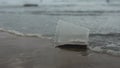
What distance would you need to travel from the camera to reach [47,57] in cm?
685

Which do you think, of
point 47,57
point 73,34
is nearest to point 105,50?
point 73,34

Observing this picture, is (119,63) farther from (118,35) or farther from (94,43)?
(118,35)

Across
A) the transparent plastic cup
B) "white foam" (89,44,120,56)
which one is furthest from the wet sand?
the transparent plastic cup

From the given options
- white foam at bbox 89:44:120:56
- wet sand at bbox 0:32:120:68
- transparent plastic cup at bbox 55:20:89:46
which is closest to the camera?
wet sand at bbox 0:32:120:68

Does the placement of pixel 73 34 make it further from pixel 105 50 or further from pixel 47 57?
pixel 47 57

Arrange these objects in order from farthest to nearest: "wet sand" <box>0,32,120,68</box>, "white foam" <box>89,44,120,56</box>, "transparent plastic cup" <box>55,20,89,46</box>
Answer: "transparent plastic cup" <box>55,20,89,46</box> → "white foam" <box>89,44,120,56</box> → "wet sand" <box>0,32,120,68</box>

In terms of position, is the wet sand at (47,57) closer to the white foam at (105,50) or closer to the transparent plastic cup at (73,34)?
the white foam at (105,50)

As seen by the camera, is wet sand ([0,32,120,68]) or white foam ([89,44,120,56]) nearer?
wet sand ([0,32,120,68])

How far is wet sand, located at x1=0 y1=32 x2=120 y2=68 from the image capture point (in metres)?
6.11

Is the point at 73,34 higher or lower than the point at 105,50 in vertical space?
higher

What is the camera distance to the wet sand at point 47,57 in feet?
20.0

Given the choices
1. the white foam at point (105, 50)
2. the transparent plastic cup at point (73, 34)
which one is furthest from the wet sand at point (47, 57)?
the transparent plastic cup at point (73, 34)

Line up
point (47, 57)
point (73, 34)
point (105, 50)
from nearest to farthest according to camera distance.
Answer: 1. point (47, 57)
2. point (105, 50)
3. point (73, 34)

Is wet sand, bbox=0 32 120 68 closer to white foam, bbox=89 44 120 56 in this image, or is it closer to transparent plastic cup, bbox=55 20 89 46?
white foam, bbox=89 44 120 56
